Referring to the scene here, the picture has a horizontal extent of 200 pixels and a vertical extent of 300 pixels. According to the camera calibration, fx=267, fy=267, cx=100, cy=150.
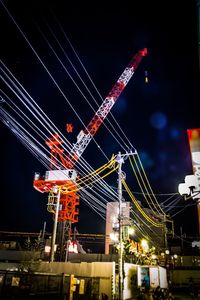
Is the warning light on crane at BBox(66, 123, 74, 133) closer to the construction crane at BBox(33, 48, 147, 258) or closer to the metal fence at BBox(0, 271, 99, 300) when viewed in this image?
the construction crane at BBox(33, 48, 147, 258)

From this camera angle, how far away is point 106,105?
189ft

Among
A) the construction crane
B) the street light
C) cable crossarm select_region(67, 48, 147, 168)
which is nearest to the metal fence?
the street light

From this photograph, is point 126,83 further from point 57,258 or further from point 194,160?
point 194,160

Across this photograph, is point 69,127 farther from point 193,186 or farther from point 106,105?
point 193,186

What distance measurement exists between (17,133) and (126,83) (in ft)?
152

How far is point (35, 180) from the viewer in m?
52.2

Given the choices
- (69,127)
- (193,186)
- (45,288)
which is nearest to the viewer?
(193,186)

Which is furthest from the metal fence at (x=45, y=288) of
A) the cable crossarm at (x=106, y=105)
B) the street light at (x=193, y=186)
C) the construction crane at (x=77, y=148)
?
the cable crossarm at (x=106, y=105)

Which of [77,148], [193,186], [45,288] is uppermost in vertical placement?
[77,148]

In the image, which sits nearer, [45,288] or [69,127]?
[45,288]

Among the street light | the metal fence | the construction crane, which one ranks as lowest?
the metal fence

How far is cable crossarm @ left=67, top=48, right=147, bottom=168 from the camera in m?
56.9

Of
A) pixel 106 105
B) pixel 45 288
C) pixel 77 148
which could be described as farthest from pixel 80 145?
pixel 45 288

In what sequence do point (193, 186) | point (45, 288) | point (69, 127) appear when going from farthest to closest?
point (69, 127) → point (45, 288) → point (193, 186)
